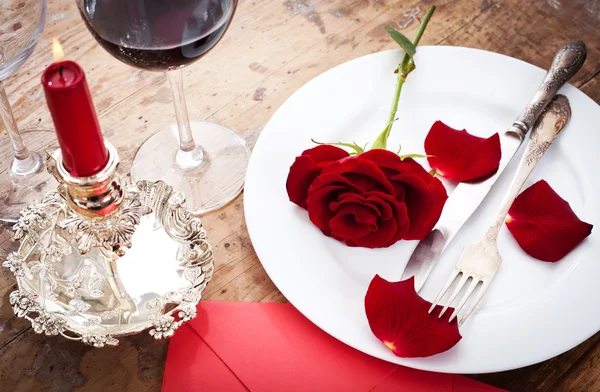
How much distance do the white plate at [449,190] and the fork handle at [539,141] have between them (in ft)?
0.04

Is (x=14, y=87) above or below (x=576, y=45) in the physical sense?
below

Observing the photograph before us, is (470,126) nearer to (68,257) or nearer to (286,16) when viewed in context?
(286,16)

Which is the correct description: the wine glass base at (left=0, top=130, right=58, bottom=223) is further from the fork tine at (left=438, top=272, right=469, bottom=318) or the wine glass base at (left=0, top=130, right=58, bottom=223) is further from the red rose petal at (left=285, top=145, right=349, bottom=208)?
the fork tine at (left=438, top=272, right=469, bottom=318)

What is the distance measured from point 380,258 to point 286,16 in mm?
378

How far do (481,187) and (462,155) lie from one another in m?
0.04

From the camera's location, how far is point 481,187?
2.14 feet

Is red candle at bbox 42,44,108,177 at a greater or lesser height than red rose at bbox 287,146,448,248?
greater

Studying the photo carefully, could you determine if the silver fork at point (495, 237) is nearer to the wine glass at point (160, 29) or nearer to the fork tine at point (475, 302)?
the fork tine at point (475, 302)

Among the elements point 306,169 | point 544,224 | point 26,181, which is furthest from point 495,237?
point 26,181

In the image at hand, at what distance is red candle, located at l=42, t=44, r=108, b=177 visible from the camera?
1.32 ft

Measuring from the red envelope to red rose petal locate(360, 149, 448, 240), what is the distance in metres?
0.12

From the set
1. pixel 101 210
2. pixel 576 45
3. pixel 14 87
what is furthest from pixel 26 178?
pixel 576 45

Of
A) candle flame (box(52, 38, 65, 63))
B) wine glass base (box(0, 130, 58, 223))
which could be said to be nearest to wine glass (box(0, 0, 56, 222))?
wine glass base (box(0, 130, 58, 223))

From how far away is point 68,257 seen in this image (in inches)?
23.7
